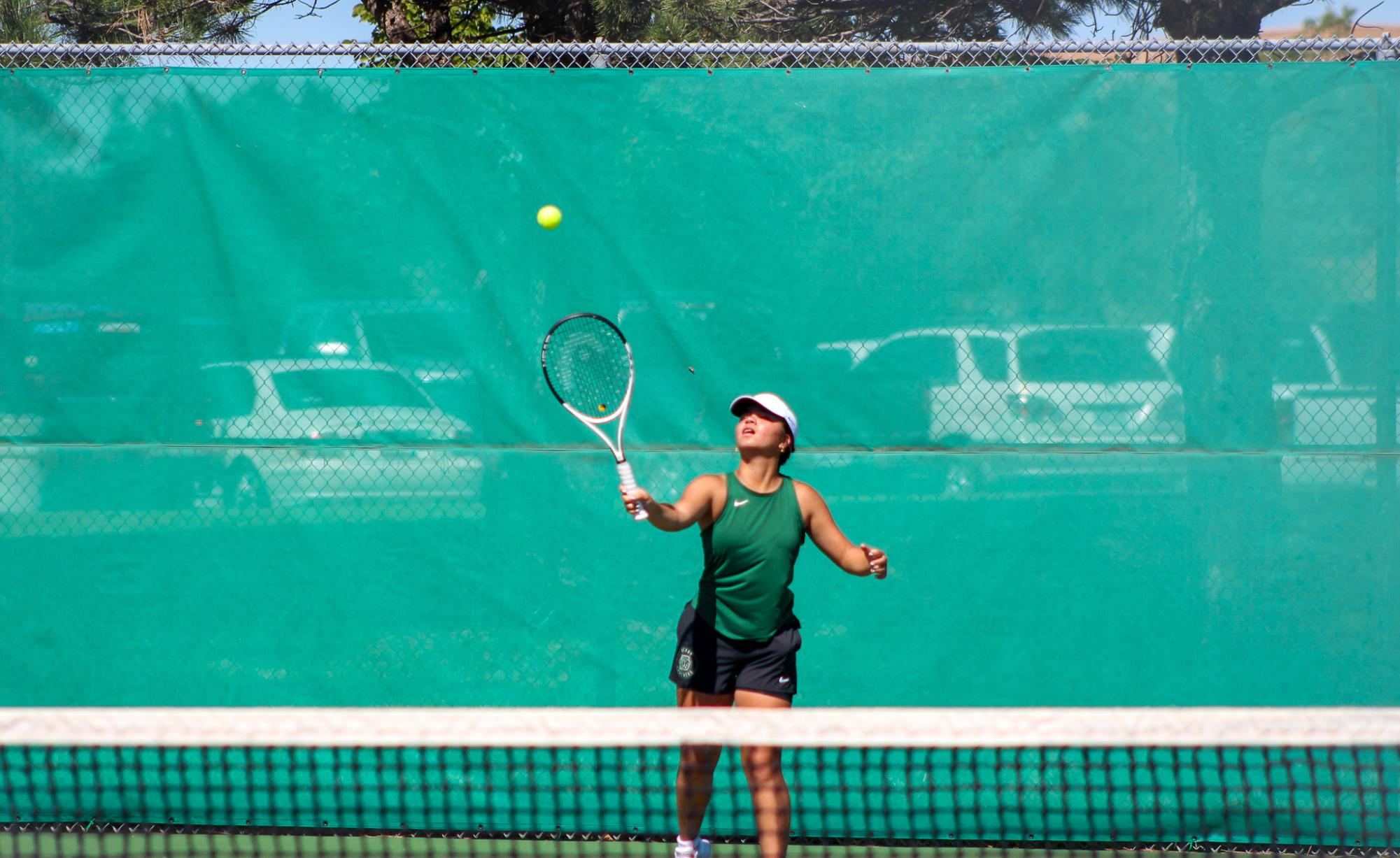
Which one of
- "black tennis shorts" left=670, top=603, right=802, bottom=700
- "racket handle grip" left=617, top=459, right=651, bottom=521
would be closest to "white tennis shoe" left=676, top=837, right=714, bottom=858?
"black tennis shorts" left=670, top=603, right=802, bottom=700

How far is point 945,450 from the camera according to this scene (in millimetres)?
4039

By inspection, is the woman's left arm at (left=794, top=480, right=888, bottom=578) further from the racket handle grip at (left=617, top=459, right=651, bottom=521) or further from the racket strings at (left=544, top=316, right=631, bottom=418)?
the racket strings at (left=544, top=316, right=631, bottom=418)

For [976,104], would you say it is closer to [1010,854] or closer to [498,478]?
[498,478]

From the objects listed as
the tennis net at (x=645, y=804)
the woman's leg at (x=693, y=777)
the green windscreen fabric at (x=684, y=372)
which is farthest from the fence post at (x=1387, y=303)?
the woman's leg at (x=693, y=777)

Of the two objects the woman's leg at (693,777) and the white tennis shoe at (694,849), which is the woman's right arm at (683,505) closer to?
the woman's leg at (693,777)

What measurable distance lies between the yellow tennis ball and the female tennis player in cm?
100

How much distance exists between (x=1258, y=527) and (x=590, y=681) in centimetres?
219

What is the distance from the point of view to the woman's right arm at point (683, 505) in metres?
3.09

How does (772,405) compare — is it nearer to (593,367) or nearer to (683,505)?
(683,505)

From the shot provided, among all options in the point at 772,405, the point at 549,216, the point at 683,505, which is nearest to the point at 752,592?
the point at 683,505

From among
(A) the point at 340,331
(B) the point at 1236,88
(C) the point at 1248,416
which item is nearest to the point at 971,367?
(C) the point at 1248,416

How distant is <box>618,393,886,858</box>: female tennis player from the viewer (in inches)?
133

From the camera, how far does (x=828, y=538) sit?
347 cm

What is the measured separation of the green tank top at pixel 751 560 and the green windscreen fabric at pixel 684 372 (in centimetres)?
64
